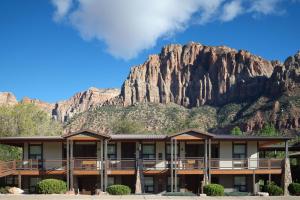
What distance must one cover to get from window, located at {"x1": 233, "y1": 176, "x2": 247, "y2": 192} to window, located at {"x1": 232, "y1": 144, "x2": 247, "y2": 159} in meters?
1.98

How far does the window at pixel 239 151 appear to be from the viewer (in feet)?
138

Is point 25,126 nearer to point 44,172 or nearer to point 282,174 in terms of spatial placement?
point 44,172

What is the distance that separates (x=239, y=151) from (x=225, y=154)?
1.34 m

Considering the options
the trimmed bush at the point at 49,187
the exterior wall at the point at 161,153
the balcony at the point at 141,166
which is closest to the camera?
the trimmed bush at the point at 49,187

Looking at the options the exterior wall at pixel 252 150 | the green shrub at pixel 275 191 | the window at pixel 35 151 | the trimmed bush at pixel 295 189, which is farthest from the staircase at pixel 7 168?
the trimmed bush at pixel 295 189

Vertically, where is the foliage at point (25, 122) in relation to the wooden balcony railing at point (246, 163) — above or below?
above

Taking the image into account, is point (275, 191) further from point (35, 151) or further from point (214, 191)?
point (35, 151)

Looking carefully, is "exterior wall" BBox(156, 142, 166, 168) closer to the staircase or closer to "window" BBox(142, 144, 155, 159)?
"window" BBox(142, 144, 155, 159)

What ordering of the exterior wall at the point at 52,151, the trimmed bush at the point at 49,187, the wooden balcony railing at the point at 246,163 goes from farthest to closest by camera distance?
the exterior wall at the point at 52,151
the wooden balcony railing at the point at 246,163
the trimmed bush at the point at 49,187

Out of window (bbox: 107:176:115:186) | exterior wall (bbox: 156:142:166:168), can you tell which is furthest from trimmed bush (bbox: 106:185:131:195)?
exterior wall (bbox: 156:142:166:168)

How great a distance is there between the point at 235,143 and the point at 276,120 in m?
91.4

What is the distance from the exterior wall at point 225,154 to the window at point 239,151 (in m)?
0.42

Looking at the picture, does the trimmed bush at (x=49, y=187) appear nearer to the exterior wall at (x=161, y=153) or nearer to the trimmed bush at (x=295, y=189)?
the exterior wall at (x=161, y=153)

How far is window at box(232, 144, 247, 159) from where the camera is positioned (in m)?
42.2
